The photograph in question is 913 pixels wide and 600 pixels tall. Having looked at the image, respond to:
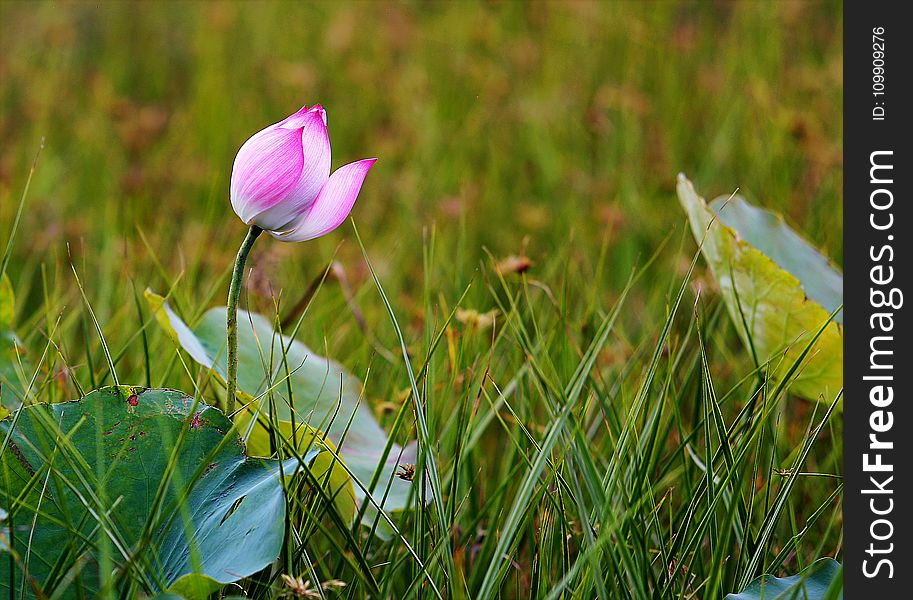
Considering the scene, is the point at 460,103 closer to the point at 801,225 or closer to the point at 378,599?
the point at 801,225

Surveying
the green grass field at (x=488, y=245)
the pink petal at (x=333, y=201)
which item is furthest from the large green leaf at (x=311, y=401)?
the pink petal at (x=333, y=201)

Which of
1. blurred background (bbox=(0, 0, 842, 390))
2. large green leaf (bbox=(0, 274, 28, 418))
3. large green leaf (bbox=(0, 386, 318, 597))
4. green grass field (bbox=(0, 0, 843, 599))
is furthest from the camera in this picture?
blurred background (bbox=(0, 0, 842, 390))

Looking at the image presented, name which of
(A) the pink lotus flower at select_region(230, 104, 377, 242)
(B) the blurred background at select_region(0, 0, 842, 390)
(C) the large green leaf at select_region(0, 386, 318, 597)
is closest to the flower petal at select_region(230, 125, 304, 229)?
(A) the pink lotus flower at select_region(230, 104, 377, 242)

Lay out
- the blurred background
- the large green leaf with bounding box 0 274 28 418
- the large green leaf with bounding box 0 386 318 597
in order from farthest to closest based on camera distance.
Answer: the blurred background
the large green leaf with bounding box 0 274 28 418
the large green leaf with bounding box 0 386 318 597

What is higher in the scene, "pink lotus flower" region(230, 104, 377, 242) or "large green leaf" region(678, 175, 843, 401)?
"pink lotus flower" region(230, 104, 377, 242)

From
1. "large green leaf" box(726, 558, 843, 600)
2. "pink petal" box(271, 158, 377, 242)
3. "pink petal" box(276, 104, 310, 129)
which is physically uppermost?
"pink petal" box(276, 104, 310, 129)

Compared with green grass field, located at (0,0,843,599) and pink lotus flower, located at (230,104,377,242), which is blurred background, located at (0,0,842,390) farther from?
pink lotus flower, located at (230,104,377,242)

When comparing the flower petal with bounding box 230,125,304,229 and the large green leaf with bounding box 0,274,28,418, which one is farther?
the large green leaf with bounding box 0,274,28,418
